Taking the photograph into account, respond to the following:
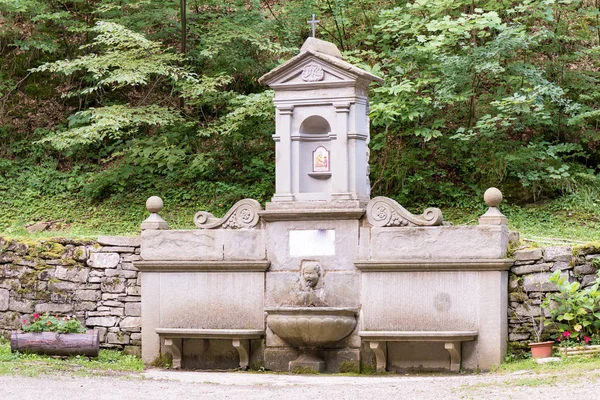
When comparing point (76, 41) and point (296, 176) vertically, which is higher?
point (76, 41)

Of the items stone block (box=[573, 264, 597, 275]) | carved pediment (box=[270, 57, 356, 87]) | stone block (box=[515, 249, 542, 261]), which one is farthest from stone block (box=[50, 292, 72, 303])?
stone block (box=[573, 264, 597, 275])

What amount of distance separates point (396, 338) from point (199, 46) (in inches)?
283

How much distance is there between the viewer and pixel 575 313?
11.2 metres

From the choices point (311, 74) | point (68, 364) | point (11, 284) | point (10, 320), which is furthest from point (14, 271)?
point (311, 74)

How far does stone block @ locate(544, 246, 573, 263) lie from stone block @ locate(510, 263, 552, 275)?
0.26 feet

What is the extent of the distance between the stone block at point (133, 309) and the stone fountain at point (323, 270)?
0.46 m

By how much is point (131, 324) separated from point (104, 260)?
2.84 ft

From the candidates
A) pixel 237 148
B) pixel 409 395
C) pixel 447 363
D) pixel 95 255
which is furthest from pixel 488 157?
pixel 409 395

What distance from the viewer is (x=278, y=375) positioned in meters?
11.7

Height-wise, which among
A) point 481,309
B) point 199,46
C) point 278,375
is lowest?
point 278,375

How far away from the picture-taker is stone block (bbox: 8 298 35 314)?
1333cm

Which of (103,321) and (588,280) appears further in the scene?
(103,321)

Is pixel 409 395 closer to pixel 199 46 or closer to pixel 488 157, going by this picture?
pixel 488 157

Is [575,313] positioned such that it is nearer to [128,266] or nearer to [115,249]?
[128,266]
